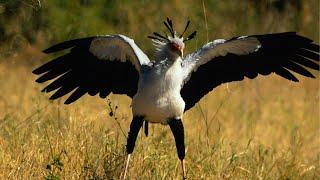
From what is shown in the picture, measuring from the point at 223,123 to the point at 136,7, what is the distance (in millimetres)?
4032

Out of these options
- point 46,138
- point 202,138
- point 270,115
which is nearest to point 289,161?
point 202,138

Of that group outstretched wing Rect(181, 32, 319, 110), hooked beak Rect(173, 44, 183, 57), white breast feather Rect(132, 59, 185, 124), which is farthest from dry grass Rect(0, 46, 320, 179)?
hooked beak Rect(173, 44, 183, 57)

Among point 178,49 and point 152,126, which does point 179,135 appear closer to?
point 178,49

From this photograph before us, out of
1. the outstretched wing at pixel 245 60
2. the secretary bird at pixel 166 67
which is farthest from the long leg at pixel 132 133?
the outstretched wing at pixel 245 60

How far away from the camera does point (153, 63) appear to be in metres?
6.26

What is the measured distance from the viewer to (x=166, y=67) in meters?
6.16

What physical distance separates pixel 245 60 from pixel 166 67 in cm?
88

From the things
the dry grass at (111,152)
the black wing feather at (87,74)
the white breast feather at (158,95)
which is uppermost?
the black wing feather at (87,74)

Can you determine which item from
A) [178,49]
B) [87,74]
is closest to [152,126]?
[87,74]

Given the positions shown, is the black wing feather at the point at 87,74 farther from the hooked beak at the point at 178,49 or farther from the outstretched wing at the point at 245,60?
the hooked beak at the point at 178,49

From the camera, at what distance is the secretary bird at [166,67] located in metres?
6.16

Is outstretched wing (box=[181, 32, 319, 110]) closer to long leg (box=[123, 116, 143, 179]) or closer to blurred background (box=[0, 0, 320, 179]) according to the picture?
blurred background (box=[0, 0, 320, 179])

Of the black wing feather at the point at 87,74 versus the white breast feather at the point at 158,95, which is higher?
the black wing feather at the point at 87,74

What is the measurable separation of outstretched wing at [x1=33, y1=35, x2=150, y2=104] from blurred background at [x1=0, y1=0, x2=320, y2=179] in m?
0.25
